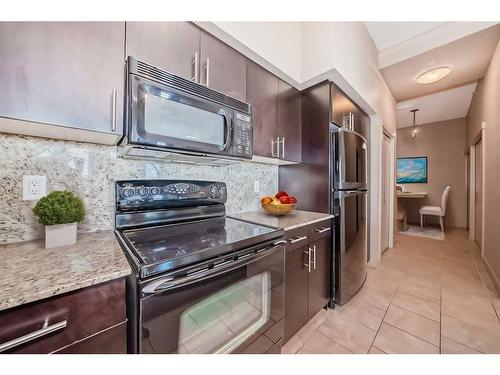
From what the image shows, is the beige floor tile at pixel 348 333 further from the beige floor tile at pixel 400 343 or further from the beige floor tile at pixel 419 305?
the beige floor tile at pixel 419 305

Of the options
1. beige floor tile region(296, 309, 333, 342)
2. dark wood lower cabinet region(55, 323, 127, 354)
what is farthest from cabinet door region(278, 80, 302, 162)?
dark wood lower cabinet region(55, 323, 127, 354)

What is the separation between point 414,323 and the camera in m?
1.62

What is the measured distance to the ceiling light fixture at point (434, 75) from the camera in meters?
2.69

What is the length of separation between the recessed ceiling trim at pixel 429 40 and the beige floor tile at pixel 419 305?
9.27ft

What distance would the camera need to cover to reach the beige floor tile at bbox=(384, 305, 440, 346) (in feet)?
4.88

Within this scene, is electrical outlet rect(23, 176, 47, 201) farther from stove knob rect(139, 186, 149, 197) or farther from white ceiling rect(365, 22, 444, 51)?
white ceiling rect(365, 22, 444, 51)

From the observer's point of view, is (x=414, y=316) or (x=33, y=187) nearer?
(x=33, y=187)

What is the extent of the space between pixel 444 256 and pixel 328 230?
9.28 feet

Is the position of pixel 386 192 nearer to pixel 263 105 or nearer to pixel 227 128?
pixel 263 105

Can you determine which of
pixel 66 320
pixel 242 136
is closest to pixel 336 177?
pixel 242 136

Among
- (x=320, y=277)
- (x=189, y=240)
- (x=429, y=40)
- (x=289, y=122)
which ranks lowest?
(x=320, y=277)

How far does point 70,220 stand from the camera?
0.87 metres

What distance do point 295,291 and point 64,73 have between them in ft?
5.68
